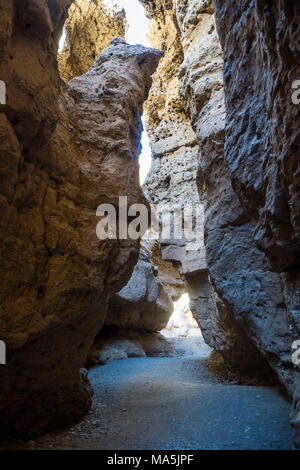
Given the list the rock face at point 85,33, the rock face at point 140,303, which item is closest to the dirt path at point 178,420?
the rock face at point 140,303

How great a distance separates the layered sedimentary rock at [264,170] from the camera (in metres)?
2.24

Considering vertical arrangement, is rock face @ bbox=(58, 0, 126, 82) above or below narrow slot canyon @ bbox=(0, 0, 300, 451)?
above

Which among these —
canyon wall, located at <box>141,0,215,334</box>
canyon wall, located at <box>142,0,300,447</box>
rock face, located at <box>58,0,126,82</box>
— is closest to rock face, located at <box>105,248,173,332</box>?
canyon wall, located at <box>141,0,215,334</box>

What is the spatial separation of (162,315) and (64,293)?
1085cm

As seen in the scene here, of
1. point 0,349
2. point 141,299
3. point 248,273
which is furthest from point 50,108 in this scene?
point 141,299

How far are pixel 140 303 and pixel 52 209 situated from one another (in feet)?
29.2

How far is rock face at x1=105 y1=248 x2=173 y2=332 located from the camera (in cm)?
1139

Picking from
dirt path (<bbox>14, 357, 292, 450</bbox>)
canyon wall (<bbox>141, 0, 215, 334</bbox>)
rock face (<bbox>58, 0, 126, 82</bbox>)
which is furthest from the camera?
canyon wall (<bbox>141, 0, 215, 334</bbox>)

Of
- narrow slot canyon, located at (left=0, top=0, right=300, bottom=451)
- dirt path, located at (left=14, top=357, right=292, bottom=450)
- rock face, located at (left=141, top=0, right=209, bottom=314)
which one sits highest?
rock face, located at (left=141, top=0, right=209, bottom=314)

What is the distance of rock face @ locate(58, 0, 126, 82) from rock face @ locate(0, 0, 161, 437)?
489cm

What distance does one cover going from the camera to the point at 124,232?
15.4 feet

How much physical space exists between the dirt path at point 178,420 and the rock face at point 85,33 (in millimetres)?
9105

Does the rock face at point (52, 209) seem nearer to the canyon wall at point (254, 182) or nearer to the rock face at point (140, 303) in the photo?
the canyon wall at point (254, 182)

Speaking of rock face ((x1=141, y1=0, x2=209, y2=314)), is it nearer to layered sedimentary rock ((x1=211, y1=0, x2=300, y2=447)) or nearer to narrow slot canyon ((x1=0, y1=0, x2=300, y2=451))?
narrow slot canyon ((x1=0, y1=0, x2=300, y2=451))
